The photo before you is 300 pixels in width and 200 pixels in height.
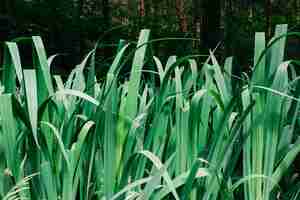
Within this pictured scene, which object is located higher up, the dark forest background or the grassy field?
the grassy field

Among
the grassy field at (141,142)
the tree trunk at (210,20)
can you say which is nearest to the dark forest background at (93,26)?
the tree trunk at (210,20)

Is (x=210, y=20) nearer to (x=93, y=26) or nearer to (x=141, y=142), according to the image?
(x=93, y=26)

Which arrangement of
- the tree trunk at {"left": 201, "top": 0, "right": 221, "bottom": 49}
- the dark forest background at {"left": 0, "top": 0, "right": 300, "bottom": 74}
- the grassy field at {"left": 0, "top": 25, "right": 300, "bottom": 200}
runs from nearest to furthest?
the grassy field at {"left": 0, "top": 25, "right": 300, "bottom": 200} < the tree trunk at {"left": 201, "top": 0, "right": 221, "bottom": 49} < the dark forest background at {"left": 0, "top": 0, "right": 300, "bottom": 74}

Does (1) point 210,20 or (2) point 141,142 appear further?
(1) point 210,20

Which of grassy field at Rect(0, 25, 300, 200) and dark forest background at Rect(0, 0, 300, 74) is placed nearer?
grassy field at Rect(0, 25, 300, 200)

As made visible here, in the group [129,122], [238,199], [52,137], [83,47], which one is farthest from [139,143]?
[83,47]

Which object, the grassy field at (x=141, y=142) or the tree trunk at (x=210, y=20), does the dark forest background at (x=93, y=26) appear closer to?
the tree trunk at (x=210, y=20)

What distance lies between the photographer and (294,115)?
96 cm

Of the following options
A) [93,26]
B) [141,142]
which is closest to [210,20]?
[93,26]

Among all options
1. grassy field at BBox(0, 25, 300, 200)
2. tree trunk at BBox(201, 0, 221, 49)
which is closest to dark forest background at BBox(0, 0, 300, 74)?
tree trunk at BBox(201, 0, 221, 49)

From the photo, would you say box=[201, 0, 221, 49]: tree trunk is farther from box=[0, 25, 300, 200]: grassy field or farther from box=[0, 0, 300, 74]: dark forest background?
box=[0, 25, 300, 200]: grassy field

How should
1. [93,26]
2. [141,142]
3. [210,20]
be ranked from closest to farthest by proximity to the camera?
[141,142] → [210,20] → [93,26]

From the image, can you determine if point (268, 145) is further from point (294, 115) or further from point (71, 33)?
point (71, 33)

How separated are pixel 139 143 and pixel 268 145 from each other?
0.23 meters
